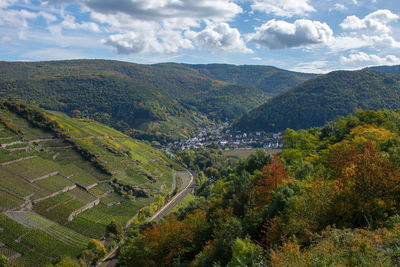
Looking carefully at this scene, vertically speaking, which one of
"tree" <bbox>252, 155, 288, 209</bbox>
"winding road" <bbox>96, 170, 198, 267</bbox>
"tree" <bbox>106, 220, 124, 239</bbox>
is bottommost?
"winding road" <bbox>96, 170, 198, 267</bbox>

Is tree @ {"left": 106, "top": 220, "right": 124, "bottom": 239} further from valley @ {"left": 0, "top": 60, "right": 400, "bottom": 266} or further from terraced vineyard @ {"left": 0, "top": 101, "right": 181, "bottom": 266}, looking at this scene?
terraced vineyard @ {"left": 0, "top": 101, "right": 181, "bottom": 266}

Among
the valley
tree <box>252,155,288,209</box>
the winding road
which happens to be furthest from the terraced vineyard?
tree <box>252,155,288,209</box>

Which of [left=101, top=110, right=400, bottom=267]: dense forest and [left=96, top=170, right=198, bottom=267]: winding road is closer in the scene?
[left=101, top=110, right=400, bottom=267]: dense forest

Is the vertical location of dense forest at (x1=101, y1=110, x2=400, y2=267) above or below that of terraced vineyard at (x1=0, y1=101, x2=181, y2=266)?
above

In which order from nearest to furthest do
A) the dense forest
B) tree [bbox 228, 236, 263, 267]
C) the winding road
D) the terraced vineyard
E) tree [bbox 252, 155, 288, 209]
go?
the dense forest → tree [bbox 228, 236, 263, 267] → tree [bbox 252, 155, 288, 209] → the terraced vineyard → the winding road

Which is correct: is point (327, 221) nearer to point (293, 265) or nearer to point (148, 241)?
point (293, 265)

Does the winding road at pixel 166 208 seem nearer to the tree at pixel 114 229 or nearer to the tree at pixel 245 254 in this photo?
the tree at pixel 114 229

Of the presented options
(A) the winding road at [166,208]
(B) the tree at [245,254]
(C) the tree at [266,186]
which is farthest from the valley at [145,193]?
(A) the winding road at [166,208]
